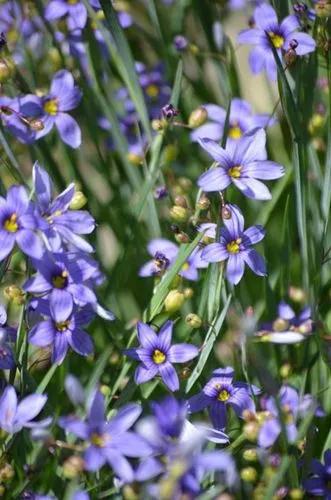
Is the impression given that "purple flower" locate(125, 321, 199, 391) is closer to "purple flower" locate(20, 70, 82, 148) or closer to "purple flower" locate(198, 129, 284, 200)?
"purple flower" locate(198, 129, 284, 200)

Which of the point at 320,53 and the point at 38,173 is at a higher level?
the point at 38,173

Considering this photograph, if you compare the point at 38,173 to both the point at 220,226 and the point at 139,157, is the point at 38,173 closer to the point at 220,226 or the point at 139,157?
the point at 220,226

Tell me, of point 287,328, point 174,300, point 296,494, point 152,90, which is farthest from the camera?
point 152,90

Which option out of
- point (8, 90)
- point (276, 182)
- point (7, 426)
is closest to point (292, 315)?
point (276, 182)

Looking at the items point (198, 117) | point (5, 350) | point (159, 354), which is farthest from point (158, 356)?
point (198, 117)

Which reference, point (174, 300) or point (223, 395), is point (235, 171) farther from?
point (223, 395)

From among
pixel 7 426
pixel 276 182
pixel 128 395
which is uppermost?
pixel 7 426
